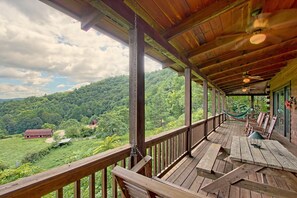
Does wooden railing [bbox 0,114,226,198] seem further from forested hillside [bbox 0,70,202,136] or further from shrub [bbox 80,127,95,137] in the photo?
shrub [bbox 80,127,95,137]

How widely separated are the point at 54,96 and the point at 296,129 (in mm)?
7151

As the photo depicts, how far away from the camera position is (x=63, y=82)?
7.04 m

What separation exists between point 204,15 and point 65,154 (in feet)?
23.2

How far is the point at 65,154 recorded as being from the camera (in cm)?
691

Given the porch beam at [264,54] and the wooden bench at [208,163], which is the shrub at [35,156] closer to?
the wooden bench at [208,163]

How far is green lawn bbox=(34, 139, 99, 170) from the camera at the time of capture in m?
5.98

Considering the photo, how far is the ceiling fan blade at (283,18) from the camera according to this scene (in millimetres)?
2434

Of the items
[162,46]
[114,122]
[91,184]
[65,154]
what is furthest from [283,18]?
[114,122]

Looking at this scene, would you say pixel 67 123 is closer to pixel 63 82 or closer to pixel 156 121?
pixel 63 82

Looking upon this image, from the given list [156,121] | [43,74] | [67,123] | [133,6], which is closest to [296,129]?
[133,6]

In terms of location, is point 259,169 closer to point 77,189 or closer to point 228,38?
point 77,189

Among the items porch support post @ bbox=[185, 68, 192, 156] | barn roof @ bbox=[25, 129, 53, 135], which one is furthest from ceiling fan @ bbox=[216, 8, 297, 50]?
barn roof @ bbox=[25, 129, 53, 135]

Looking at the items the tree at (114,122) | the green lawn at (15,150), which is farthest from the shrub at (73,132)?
the tree at (114,122)

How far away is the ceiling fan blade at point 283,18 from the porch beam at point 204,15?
0.73m
